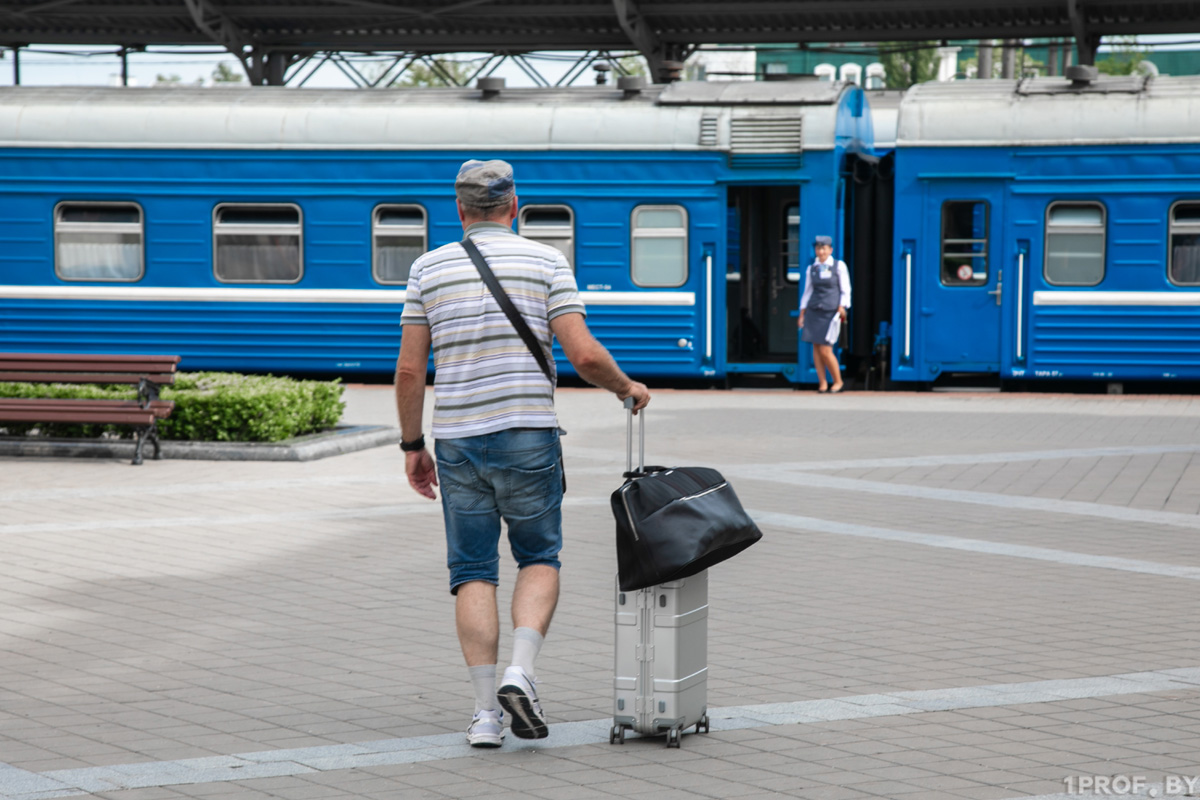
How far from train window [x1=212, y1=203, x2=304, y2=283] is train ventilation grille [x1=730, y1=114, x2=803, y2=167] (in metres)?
5.32

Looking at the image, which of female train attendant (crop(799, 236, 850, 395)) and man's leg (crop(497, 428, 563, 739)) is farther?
female train attendant (crop(799, 236, 850, 395))

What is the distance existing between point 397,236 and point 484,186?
13488 mm

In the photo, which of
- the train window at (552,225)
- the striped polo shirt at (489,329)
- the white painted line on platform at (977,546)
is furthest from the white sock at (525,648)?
the train window at (552,225)

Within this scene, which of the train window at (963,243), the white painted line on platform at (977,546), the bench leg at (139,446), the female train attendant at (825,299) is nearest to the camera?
the white painted line on platform at (977,546)

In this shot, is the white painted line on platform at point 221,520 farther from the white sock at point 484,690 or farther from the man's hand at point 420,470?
the white sock at point 484,690

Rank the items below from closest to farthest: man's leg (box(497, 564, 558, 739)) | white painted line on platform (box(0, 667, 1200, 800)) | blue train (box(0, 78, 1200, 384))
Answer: white painted line on platform (box(0, 667, 1200, 800)) → man's leg (box(497, 564, 558, 739)) → blue train (box(0, 78, 1200, 384))

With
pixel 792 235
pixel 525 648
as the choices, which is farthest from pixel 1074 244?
pixel 525 648

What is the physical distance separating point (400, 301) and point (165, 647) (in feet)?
39.8

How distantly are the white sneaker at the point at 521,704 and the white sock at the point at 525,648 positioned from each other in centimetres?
2

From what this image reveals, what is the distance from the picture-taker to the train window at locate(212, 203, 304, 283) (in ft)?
60.7

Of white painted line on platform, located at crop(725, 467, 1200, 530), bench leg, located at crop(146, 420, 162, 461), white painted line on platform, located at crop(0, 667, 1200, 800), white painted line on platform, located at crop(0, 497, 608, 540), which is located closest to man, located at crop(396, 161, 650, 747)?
white painted line on platform, located at crop(0, 667, 1200, 800)

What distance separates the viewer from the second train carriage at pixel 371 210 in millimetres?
17672

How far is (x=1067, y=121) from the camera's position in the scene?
1697 centimetres

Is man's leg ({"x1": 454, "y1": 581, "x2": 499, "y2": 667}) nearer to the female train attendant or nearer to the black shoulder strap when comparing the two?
the black shoulder strap
